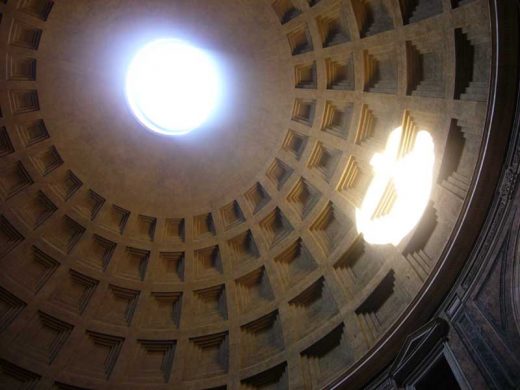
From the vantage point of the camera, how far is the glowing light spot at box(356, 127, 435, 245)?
1622cm

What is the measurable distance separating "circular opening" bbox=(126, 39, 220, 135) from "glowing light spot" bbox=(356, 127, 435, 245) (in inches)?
326

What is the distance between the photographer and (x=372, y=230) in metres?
18.2

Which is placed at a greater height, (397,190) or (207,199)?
(207,199)

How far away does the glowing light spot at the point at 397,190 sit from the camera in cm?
1622

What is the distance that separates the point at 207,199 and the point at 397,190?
895 cm

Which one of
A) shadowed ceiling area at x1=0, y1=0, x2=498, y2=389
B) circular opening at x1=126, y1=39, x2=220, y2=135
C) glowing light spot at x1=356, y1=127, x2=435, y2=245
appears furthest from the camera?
circular opening at x1=126, y1=39, x2=220, y2=135

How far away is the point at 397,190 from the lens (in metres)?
17.8

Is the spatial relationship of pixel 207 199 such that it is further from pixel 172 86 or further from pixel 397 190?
pixel 397 190

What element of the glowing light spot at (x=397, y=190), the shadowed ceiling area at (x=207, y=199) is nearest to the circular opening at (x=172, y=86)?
the shadowed ceiling area at (x=207, y=199)

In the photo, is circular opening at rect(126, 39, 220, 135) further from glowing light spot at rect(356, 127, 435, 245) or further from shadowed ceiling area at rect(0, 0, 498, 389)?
glowing light spot at rect(356, 127, 435, 245)

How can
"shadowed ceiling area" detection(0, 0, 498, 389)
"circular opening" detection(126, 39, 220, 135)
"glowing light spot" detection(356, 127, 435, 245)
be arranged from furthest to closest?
"circular opening" detection(126, 39, 220, 135), "shadowed ceiling area" detection(0, 0, 498, 389), "glowing light spot" detection(356, 127, 435, 245)

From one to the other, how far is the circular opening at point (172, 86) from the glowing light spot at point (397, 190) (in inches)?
326

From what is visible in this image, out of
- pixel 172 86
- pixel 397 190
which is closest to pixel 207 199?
pixel 172 86

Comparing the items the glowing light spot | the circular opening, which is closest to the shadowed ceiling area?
the glowing light spot
